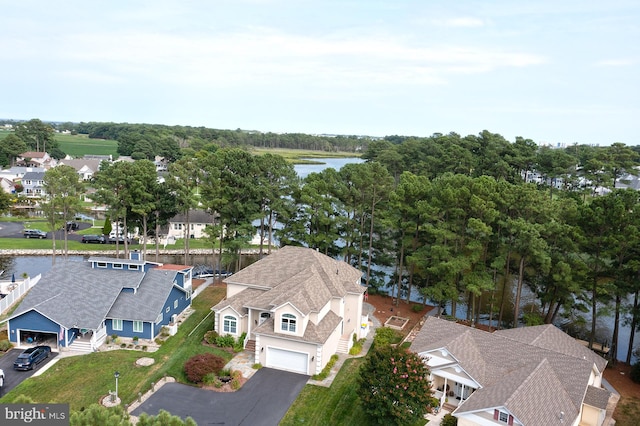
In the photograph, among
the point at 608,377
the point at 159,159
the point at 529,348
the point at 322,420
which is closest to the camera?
the point at 322,420

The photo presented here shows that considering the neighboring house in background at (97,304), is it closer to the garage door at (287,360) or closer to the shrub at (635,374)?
the garage door at (287,360)

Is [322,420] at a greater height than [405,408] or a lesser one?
lesser

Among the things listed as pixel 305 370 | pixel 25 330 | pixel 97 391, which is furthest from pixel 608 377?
pixel 25 330

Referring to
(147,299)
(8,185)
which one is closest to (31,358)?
(147,299)

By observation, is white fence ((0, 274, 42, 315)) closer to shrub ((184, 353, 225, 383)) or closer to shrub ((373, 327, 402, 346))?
shrub ((184, 353, 225, 383))

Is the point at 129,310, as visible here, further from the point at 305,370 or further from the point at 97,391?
the point at 305,370
